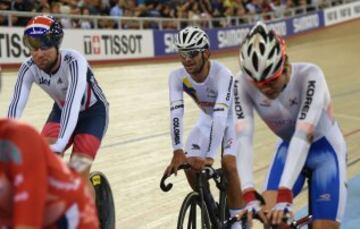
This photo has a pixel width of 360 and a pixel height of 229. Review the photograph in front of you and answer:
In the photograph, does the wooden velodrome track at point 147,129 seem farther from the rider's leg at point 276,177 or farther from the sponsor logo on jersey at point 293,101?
the sponsor logo on jersey at point 293,101

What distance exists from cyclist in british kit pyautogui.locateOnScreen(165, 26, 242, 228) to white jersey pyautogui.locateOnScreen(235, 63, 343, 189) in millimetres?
716

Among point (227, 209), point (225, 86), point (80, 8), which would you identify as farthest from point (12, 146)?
point (80, 8)

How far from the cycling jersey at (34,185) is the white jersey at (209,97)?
6.44 ft

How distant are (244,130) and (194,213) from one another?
2.84 feet

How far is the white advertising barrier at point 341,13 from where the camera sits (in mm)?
22547

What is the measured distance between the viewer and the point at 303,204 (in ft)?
15.1

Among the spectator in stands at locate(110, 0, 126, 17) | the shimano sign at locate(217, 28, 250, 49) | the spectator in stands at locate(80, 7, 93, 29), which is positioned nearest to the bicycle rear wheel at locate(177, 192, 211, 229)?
the spectator in stands at locate(80, 7, 93, 29)

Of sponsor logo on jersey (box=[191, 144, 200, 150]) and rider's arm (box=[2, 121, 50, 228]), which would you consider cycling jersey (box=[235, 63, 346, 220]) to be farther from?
rider's arm (box=[2, 121, 50, 228])

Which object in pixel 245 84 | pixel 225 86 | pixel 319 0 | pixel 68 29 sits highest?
pixel 245 84

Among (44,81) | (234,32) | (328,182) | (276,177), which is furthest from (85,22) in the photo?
(328,182)

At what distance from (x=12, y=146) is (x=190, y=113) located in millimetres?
7232

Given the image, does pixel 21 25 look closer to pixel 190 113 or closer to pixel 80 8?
pixel 80 8

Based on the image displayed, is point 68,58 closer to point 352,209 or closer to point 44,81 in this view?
point 44,81

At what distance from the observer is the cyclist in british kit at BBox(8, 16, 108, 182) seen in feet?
9.59
